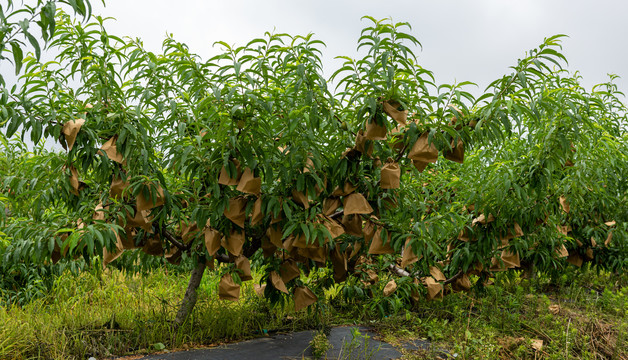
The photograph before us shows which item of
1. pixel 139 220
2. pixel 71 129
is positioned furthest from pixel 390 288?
pixel 71 129

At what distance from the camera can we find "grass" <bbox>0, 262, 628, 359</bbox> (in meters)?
3.03

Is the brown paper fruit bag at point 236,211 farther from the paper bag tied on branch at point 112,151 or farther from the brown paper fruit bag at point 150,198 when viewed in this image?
the paper bag tied on branch at point 112,151

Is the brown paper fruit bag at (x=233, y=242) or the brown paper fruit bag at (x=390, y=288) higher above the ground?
the brown paper fruit bag at (x=233, y=242)

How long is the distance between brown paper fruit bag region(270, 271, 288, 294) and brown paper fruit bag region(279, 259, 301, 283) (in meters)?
0.04

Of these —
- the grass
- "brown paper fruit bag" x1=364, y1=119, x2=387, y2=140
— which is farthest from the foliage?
the grass

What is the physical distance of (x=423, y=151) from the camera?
7.92 feet

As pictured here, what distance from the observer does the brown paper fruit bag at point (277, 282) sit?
2893 mm

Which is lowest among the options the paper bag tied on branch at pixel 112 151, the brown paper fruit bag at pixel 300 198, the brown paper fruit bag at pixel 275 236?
the brown paper fruit bag at pixel 275 236

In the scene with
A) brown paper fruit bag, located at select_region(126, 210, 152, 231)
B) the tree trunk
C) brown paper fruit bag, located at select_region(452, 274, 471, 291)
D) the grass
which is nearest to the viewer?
brown paper fruit bag, located at select_region(126, 210, 152, 231)

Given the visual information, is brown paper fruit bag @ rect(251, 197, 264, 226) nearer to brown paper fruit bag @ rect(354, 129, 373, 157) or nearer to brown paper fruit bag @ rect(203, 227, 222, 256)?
brown paper fruit bag @ rect(203, 227, 222, 256)

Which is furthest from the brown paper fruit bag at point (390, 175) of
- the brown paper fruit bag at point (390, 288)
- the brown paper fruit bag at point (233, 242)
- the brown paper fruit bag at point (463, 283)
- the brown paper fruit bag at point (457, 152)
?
the brown paper fruit bag at point (463, 283)

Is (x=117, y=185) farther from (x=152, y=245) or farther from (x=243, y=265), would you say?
(x=243, y=265)

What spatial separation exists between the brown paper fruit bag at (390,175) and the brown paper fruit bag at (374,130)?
0.20 meters

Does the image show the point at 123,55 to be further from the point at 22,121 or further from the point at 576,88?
the point at 576,88
